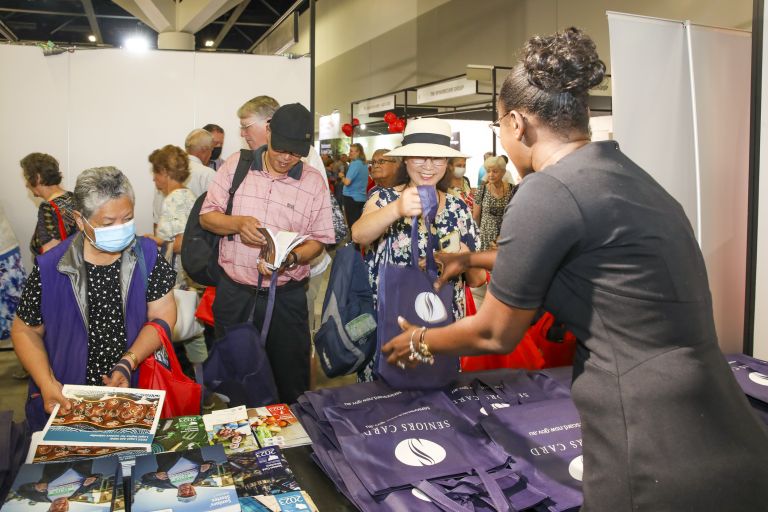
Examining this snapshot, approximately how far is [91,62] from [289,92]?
156 centimetres

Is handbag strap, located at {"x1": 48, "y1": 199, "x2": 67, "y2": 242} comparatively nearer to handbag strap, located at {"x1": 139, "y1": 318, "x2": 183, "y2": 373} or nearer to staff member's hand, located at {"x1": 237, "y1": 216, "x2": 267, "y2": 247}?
staff member's hand, located at {"x1": 237, "y1": 216, "x2": 267, "y2": 247}

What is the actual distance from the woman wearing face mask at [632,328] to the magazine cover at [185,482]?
2.17 feet

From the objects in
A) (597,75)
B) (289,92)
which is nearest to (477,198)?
(289,92)

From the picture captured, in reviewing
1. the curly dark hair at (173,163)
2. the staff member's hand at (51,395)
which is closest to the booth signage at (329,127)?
the curly dark hair at (173,163)

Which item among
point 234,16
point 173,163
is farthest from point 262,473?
point 234,16

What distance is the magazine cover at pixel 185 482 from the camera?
1215mm

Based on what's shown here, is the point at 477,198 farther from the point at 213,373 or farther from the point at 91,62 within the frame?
the point at 213,373

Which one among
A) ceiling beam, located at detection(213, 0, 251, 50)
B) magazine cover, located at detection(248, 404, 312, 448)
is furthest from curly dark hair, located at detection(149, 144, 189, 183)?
ceiling beam, located at detection(213, 0, 251, 50)

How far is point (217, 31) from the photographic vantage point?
21453mm

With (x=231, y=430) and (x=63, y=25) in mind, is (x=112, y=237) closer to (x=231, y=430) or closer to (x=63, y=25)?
(x=231, y=430)

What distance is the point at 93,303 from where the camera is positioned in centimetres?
214

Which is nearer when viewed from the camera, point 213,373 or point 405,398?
point 405,398

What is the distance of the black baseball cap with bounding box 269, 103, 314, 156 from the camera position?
2.66 meters

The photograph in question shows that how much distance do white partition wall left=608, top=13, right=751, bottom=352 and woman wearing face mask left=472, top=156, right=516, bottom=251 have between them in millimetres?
3694
